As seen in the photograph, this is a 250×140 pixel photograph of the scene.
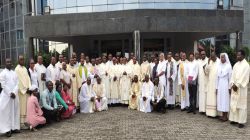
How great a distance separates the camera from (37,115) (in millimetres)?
8836

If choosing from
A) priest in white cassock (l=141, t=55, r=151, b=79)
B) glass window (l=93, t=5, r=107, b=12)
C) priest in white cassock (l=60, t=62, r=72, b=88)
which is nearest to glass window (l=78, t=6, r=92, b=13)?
glass window (l=93, t=5, r=107, b=12)

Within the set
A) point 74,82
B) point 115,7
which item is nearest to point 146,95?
point 74,82

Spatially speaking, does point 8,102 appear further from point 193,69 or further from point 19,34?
point 19,34

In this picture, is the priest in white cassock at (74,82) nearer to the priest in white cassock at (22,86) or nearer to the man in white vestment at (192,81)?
the priest in white cassock at (22,86)

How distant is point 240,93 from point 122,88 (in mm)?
4960

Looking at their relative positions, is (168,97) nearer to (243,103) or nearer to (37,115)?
(243,103)

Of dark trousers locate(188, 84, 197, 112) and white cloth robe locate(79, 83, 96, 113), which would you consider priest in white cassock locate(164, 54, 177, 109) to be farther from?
white cloth robe locate(79, 83, 96, 113)

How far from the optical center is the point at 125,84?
12633 mm

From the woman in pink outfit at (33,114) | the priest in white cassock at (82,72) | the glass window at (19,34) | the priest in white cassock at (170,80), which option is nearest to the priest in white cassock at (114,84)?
the priest in white cassock at (82,72)

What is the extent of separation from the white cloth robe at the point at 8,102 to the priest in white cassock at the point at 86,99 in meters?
3.20

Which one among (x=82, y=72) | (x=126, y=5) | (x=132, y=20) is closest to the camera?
(x=82, y=72)

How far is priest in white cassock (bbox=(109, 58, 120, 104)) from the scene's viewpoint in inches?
502

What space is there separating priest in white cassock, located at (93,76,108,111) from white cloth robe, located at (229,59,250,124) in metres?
4.65

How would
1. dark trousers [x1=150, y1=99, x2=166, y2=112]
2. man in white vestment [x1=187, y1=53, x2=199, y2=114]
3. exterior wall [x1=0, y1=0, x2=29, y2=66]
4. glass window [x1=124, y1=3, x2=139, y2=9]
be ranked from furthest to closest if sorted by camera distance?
1. exterior wall [x1=0, y1=0, x2=29, y2=66]
2. glass window [x1=124, y1=3, x2=139, y2=9]
3. dark trousers [x1=150, y1=99, x2=166, y2=112]
4. man in white vestment [x1=187, y1=53, x2=199, y2=114]
